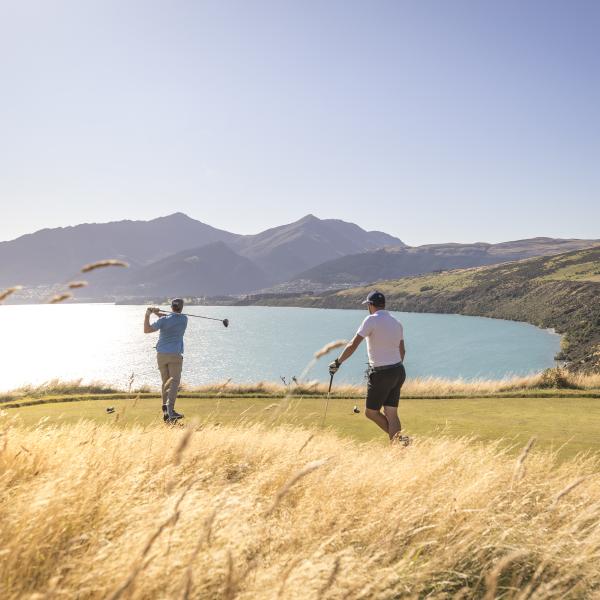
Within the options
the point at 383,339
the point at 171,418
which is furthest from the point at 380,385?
the point at 171,418

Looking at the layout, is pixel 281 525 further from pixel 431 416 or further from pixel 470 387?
pixel 470 387

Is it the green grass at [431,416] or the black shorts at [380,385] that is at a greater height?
the black shorts at [380,385]

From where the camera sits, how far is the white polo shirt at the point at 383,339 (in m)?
8.71

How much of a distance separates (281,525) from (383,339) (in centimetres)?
485

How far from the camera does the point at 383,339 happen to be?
8781 mm

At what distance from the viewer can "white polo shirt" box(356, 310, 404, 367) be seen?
28.6 feet

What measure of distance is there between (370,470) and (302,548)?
193cm

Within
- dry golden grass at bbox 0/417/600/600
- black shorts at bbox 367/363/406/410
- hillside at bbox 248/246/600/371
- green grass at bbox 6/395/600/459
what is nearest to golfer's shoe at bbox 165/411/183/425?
green grass at bbox 6/395/600/459

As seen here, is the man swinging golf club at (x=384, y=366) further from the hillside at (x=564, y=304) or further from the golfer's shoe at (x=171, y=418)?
the hillside at (x=564, y=304)

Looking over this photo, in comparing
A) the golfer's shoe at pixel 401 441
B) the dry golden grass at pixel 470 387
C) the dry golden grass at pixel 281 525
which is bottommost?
the dry golden grass at pixel 470 387

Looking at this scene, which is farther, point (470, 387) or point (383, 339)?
point (470, 387)

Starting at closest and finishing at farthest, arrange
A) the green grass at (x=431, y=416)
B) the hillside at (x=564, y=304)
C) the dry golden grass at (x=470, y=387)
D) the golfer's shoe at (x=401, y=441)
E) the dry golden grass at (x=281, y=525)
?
the dry golden grass at (x=281, y=525)
the golfer's shoe at (x=401, y=441)
the green grass at (x=431, y=416)
the dry golden grass at (x=470, y=387)
the hillside at (x=564, y=304)

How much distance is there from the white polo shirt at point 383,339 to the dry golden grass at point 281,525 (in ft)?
6.93

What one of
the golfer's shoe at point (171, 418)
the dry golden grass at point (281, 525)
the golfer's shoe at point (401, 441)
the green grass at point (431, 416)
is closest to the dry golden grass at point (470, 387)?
the green grass at point (431, 416)
